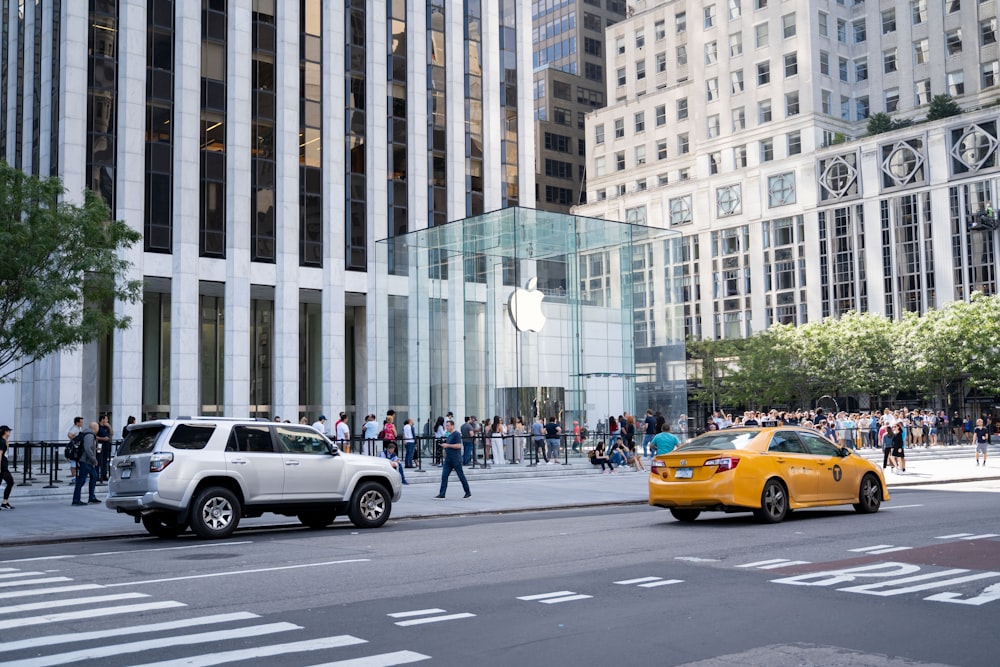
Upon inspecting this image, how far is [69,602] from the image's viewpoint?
9461mm

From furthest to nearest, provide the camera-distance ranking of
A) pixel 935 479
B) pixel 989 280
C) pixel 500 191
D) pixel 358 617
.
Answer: pixel 989 280, pixel 500 191, pixel 935 479, pixel 358 617

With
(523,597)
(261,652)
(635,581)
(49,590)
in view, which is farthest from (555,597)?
(49,590)

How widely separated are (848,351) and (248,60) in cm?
4364

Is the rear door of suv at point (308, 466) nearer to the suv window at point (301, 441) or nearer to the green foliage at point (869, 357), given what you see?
the suv window at point (301, 441)

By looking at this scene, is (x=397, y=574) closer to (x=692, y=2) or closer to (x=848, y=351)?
(x=848, y=351)

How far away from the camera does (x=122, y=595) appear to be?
386 inches

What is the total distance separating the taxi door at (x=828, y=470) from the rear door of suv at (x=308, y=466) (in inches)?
297

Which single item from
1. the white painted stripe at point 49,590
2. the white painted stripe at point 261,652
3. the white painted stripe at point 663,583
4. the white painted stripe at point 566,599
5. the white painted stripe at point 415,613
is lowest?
the white painted stripe at point 663,583

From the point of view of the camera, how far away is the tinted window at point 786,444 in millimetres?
16197

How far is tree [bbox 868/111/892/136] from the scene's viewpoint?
83.1 meters

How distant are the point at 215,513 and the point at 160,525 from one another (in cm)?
130

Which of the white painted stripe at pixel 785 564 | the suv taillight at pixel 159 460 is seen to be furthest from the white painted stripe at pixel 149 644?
the suv taillight at pixel 159 460

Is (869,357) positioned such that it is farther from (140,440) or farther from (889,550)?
(140,440)

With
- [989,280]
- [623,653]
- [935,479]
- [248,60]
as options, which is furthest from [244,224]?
[989,280]
